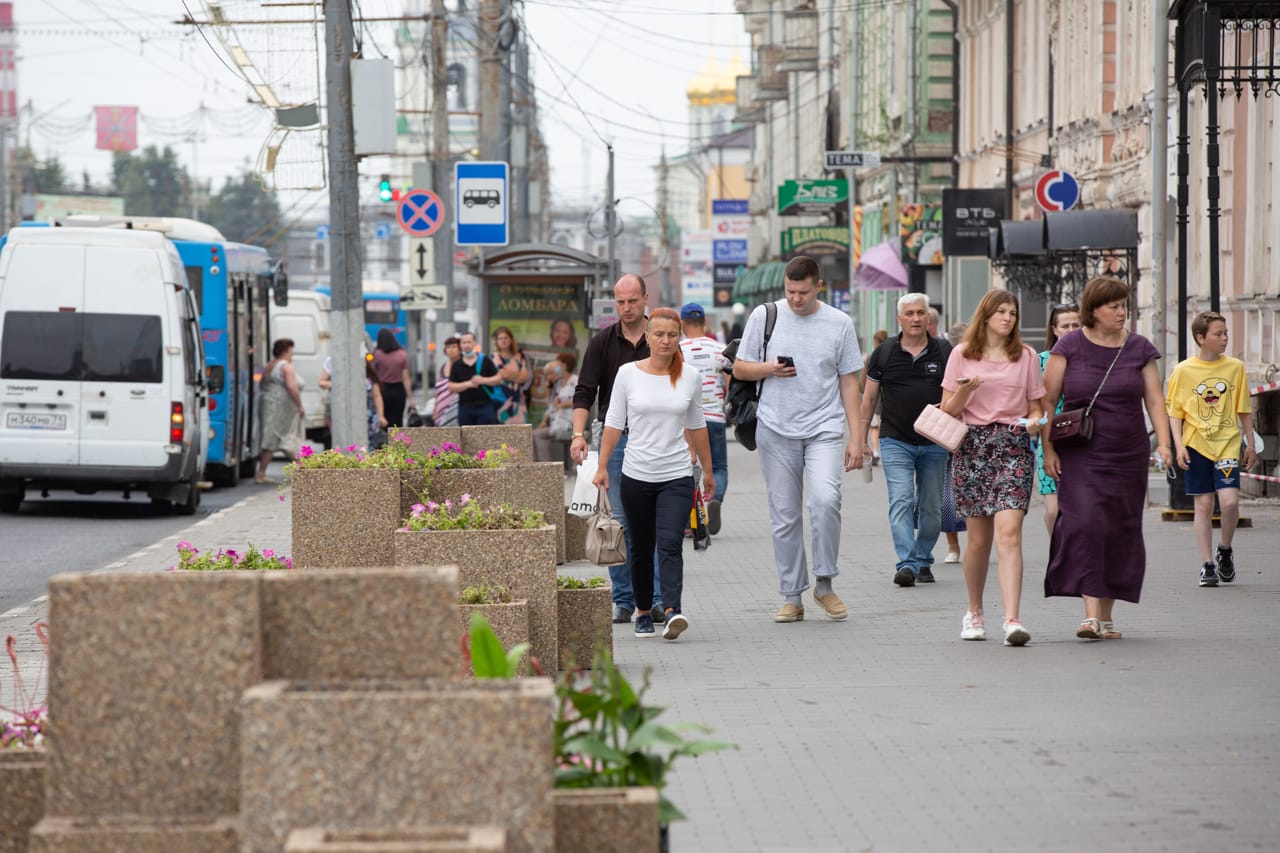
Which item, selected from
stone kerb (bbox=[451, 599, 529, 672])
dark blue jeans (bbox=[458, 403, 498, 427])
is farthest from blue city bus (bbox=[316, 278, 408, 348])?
stone kerb (bbox=[451, 599, 529, 672])

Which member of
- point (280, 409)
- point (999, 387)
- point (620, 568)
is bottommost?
point (620, 568)

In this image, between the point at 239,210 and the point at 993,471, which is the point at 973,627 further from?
the point at 239,210

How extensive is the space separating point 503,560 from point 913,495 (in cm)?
509

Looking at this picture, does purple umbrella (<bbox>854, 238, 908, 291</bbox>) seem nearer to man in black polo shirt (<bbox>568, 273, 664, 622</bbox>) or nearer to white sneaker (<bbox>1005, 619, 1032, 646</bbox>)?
man in black polo shirt (<bbox>568, 273, 664, 622</bbox>)

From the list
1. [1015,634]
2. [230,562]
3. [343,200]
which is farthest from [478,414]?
[230,562]

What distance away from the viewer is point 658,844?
4.51 meters

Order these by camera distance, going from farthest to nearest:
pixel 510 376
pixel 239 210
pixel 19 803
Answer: pixel 239 210 → pixel 510 376 → pixel 19 803

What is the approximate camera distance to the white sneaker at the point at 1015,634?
9.70 meters

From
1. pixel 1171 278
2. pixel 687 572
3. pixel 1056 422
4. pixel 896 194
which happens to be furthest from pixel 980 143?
pixel 1056 422

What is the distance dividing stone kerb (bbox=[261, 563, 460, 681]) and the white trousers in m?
6.55

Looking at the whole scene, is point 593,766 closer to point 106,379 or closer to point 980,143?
point 106,379

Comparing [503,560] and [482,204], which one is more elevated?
[482,204]

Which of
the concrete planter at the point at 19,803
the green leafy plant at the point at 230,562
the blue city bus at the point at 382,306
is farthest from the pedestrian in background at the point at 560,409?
the blue city bus at the point at 382,306

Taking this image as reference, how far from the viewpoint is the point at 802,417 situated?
10906 millimetres
